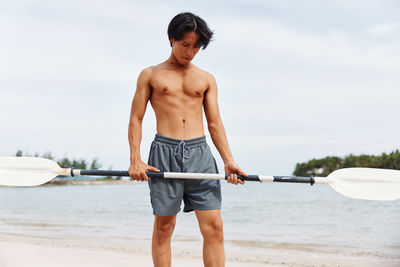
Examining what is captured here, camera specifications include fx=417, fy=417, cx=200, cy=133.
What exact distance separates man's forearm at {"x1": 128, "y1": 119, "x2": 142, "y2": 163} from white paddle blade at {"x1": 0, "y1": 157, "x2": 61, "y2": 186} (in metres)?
0.99

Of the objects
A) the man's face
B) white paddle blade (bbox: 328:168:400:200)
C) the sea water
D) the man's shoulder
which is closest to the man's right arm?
the man's face

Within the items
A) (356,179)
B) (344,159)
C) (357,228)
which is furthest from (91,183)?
(356,179)

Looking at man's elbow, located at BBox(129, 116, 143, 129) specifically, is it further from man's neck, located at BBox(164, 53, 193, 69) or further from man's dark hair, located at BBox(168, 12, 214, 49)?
man's dark hair, located at BBox(168, 12, 214, 49)

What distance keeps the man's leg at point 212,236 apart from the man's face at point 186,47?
3.53ft

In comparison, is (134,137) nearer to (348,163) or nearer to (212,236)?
(212,236)

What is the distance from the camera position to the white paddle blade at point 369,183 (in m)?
3.47

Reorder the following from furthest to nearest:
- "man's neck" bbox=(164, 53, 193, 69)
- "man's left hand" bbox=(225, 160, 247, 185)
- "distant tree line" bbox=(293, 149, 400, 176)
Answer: "distant tree line" bbox=(293, 149, 400, 176), "man's neck" bbox=(164, 53, 193, 69), "man's left hand" bbox=(225, 160, 247, 185)

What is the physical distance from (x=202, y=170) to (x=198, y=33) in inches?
37.4

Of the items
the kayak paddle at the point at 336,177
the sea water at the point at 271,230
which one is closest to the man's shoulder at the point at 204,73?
the kayak paddle at the point at 336,177

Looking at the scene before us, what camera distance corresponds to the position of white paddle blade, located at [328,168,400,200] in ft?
11.4

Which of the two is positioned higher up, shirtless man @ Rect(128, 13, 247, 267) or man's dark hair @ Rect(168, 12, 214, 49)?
man's dark hair @ Rect(168, 12, 214, 49)

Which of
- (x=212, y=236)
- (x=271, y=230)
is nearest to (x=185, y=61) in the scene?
(x=212, y=236)

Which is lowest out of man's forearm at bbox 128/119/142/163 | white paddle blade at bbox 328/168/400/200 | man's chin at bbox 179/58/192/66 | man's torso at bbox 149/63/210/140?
white paddle blade at bbox 328/168/400/200

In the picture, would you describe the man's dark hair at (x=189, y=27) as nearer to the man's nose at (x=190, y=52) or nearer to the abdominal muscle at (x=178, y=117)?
the man's nose at (x=190, y=52)
